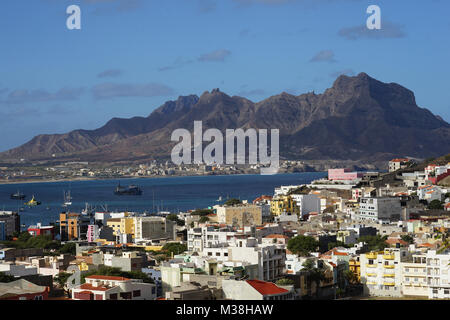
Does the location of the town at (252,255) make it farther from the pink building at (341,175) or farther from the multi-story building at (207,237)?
the pink building at (341,175)

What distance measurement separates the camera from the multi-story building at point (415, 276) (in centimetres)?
1225

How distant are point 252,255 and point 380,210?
12500mm

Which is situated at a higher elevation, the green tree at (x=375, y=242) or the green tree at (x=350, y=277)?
the green tree at (x=375, y=242)

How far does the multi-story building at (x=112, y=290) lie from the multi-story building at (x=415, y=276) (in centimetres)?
428

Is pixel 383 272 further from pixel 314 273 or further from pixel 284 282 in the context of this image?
pixel 284 282

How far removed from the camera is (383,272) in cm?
1290

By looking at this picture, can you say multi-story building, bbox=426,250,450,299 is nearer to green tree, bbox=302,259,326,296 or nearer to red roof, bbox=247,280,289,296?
green tree, bbox=302,259,326,296

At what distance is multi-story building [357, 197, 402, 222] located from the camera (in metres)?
24.0

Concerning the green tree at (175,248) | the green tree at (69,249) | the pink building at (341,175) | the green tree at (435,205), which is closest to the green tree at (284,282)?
the green tree at (175,248)

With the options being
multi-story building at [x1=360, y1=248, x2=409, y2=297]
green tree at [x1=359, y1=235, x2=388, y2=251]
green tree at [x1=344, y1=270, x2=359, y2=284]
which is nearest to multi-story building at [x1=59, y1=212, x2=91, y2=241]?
green tree at [x1=359, y1=235, x2=388, y2=251]

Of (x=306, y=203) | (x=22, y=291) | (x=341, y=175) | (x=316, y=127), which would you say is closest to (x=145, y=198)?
(x=341, y=175)

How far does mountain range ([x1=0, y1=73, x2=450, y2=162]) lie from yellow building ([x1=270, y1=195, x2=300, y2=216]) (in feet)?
333

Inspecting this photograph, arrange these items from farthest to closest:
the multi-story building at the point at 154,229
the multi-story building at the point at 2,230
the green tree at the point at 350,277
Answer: the multi-story building at the point at 2,230
the multi-story building at the point at 154,229
the green tree at the point at 350,277
